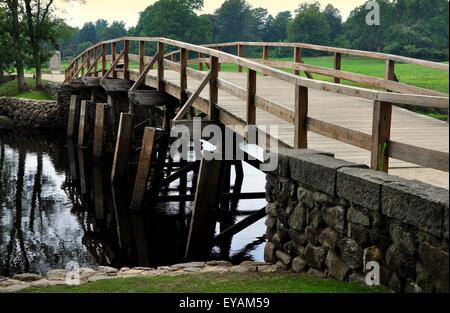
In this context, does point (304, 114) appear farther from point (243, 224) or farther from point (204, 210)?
point (243, 224)

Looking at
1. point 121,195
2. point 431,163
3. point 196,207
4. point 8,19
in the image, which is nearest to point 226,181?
point 121,195

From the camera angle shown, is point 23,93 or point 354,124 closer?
point 354,124

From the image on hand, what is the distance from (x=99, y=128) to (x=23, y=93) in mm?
17935

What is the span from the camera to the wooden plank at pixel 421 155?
533 cm

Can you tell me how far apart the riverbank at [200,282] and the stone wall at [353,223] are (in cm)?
20

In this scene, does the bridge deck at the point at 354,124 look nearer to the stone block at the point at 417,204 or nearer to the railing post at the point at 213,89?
the railing post at the point at 213,89

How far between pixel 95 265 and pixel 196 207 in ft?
6.52

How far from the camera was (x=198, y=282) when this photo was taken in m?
6.57

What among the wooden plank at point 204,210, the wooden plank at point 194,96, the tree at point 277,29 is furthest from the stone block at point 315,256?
the tree at point 277,29

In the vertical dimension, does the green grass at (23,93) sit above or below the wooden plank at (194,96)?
below

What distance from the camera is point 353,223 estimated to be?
593 centimetres

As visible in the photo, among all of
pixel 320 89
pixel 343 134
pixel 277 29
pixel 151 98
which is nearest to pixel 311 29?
pixel 277 29

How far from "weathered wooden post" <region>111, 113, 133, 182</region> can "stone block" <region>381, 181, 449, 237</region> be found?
1024 centimetres

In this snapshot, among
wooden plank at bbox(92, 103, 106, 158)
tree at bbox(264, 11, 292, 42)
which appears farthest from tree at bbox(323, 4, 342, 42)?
wooden plank at bbox(92, 103, 106, 158)
